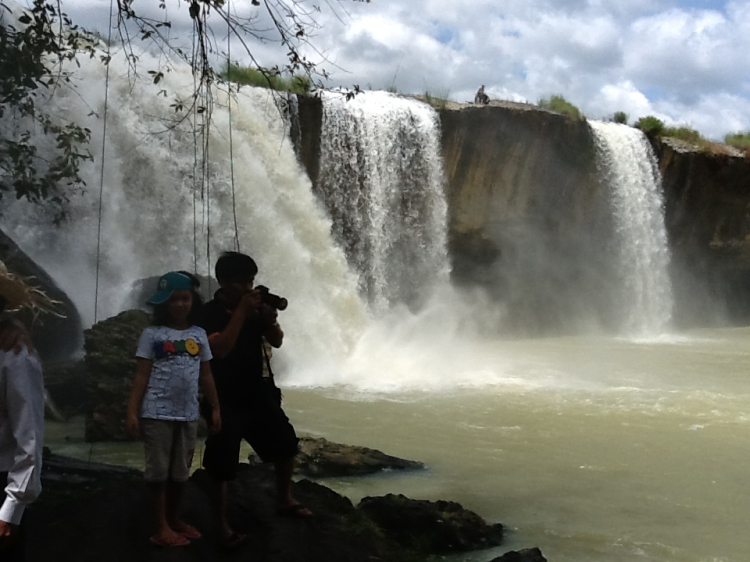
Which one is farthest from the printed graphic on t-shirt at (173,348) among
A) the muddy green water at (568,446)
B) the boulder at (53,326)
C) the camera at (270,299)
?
the boulder at (53,326)

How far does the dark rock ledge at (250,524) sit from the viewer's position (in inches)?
140

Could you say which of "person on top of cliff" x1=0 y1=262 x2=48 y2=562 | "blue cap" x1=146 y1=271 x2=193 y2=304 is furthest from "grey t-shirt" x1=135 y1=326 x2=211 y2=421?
"person on top of cliff" x1=0 y1=262 x2=48 y2=562

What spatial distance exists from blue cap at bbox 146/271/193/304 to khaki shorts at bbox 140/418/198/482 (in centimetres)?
49

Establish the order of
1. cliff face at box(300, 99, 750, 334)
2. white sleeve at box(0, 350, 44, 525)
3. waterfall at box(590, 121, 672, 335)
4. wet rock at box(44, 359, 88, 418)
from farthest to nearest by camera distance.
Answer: waterfall at box(590, 121, 672, 335)
cliff face at box(300, 99, 750, 334)
wet rock at box(44, 359, 88, 418)
white sleeve at box(0, 350, 44, 525)

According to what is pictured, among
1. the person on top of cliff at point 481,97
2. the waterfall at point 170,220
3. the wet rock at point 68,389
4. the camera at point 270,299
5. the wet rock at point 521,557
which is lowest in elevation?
the wet rock at point 521,557

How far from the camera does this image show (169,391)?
3.37 m

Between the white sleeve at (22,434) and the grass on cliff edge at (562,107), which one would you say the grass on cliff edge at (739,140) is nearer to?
the grass on cliff edge at (562,107)

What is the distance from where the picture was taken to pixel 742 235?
21.6 meters

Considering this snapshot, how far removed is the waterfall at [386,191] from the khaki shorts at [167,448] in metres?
11.9

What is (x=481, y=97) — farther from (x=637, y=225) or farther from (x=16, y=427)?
(x=16, y=427)

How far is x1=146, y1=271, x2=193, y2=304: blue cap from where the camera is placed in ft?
11.1

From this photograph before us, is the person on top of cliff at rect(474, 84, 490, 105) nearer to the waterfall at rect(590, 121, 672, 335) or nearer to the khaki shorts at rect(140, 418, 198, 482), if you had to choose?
the waterfall at rect(590, 121, 672, 335)

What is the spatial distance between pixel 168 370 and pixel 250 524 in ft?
3.26

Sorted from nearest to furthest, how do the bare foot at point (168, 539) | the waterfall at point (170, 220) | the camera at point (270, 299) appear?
the bare foot at point (168, 539), the camera at point (270, 299), the waterfall at point (170, 220)
